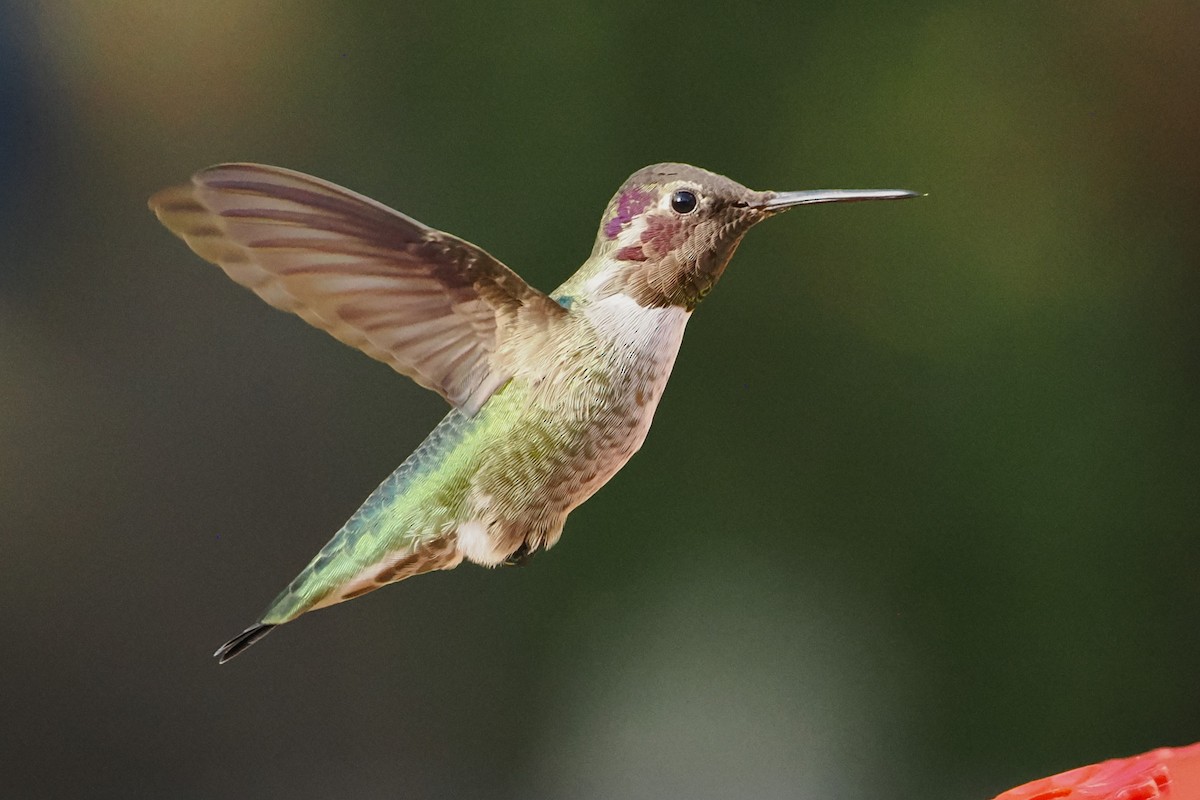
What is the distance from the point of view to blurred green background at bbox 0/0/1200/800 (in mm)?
950

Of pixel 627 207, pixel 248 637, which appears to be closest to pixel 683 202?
pixel 627 207

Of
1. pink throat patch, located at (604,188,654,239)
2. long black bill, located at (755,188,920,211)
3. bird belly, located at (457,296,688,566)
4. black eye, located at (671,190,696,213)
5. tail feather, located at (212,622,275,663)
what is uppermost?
pink throat patch, located at (604,188,654,239)

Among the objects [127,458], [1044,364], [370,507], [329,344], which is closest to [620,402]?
[370,507]

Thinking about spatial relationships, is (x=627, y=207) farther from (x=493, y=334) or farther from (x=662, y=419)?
(x=662, y=419)

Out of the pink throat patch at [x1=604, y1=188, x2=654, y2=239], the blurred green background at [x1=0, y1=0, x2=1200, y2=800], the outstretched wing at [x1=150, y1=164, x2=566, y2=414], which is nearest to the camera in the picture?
the outstretched wing at [x1=150, y1=164, x2=566, y2=414]

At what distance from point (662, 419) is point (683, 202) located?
1.50ft

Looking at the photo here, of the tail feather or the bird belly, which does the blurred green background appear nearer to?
the tail feather

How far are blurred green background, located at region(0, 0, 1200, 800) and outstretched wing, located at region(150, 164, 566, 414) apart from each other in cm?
35

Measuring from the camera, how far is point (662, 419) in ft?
3.55

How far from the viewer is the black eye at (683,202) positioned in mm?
640

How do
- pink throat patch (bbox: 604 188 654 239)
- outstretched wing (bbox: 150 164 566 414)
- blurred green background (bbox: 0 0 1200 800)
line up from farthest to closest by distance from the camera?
blurred green background (bbox: 0 0 1200 800) → pink throat patch (bbox: 604 188 654 239) → outstretched wing (bbox: 150 164 566 414)

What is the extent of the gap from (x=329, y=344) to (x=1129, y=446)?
84 cm

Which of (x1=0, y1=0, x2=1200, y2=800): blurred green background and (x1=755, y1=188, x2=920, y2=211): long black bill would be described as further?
(x1=0, y1=0, x2=1200, y2=800): blurred green background

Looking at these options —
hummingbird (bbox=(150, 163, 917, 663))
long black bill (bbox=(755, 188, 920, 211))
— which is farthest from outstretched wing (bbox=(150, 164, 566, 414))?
long black bill (bbox=(755, 188, 920, 211))
